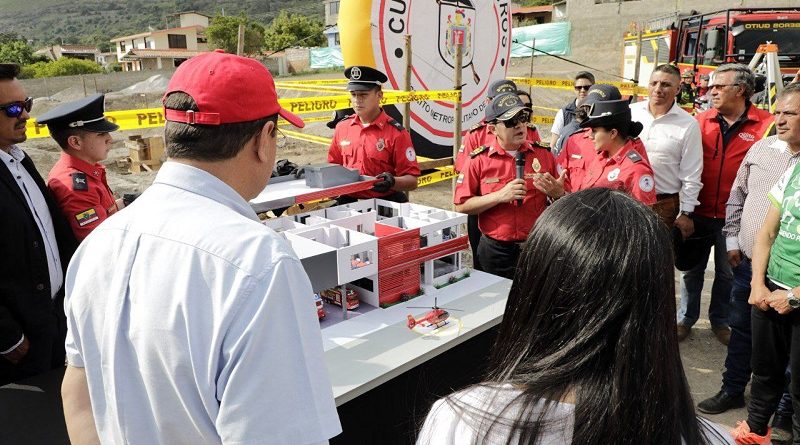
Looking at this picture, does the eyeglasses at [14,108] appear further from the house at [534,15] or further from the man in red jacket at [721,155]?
the house at [534,15]

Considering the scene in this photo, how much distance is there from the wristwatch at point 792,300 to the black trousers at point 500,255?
1.27 meters

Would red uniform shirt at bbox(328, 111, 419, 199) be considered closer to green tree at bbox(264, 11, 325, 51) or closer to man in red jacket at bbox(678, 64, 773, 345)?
man in red jacket at bbox(678, 64, 773, 345)

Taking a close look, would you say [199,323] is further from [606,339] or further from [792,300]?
[792,300]

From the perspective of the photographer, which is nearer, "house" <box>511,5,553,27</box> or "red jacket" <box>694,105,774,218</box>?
"red jacket" <box>694,105,774,218</box>

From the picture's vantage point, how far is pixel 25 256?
225 cm

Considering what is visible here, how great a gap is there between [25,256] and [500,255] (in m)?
2.32

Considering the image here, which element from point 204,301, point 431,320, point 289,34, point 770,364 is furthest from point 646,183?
point 289,34

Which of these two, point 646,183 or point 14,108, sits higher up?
point 14,108

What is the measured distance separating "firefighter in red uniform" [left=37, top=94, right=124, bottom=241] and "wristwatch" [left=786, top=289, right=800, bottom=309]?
3.14m

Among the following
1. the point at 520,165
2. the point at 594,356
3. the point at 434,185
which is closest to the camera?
the point at 594,356

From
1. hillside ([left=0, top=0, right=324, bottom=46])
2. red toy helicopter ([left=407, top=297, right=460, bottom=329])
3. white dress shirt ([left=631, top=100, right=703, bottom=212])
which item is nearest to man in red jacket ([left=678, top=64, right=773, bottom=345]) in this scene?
white dress shirt ([left=631, top=100, right=703, bottom=212])

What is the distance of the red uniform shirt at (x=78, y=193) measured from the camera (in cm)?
254

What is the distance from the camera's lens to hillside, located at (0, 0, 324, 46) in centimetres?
13512

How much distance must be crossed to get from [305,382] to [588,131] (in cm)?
311
